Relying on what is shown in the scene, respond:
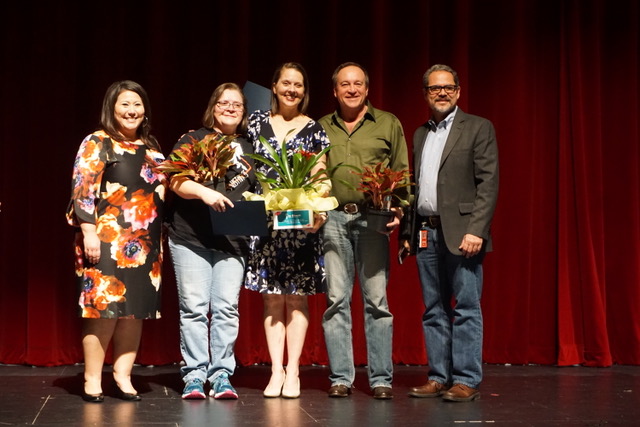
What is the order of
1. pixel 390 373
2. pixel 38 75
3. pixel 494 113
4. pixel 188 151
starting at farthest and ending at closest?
pixel 494 113, pixel 38 75, pixel 390 373, pixel 188 151

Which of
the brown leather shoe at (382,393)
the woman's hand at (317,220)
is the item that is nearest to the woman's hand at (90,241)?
the woman's hand at (317,220)

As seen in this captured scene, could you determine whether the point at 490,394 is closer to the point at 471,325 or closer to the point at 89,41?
the point at 471,325

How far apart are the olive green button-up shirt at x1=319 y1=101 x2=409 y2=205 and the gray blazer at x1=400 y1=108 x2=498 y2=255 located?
0.74 feet

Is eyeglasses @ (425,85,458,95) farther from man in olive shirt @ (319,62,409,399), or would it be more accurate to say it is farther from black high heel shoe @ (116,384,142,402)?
black high heel shoe @ (116,384,142,402)

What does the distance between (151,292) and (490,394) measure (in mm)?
1683

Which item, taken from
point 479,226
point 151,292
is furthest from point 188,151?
point 479,226

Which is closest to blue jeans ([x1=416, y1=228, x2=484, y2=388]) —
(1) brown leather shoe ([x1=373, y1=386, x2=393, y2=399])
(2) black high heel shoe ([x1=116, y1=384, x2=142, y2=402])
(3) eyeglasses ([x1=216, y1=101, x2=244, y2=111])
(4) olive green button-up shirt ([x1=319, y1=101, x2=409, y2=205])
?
(1) brown leather shoe ([x1=373, y1=386, x2=393, y2=399])

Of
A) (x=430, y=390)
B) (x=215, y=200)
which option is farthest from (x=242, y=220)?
(x=430, y=390)

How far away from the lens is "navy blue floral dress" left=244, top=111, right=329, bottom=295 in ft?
12.0

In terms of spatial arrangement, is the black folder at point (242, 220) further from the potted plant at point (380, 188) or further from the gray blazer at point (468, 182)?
the gray blazer at point (468, 182)

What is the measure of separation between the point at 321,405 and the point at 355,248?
0.72 meters

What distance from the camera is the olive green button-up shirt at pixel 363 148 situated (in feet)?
12.2

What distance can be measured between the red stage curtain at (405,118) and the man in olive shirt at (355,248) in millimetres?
1329

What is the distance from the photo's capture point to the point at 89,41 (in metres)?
4.95
